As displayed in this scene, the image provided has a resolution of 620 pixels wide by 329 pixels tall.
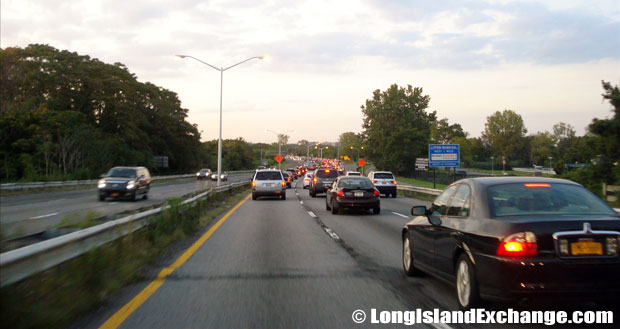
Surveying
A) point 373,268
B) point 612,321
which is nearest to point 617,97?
point 373,268

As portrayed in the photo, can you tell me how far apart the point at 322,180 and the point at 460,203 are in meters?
28.4

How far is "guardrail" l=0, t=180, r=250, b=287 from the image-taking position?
208 inches

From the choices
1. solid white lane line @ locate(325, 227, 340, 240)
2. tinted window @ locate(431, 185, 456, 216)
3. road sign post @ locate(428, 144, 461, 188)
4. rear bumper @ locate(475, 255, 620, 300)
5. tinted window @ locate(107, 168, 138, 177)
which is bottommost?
solid white lane line @ locate(325, 227, 340, 240)

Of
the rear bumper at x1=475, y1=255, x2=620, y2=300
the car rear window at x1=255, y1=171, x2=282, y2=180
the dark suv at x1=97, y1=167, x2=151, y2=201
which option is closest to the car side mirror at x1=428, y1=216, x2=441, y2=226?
the rear bumper at x1=475, y1=255, x2=620, y2=300

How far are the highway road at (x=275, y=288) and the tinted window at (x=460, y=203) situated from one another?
3.60 ft

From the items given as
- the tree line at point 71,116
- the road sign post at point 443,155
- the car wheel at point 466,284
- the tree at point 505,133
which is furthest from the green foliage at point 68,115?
the tree at point 505,133

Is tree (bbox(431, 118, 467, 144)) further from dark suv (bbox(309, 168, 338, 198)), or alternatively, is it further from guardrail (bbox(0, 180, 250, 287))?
guardrail (bbox(0, 180, 250, 287))

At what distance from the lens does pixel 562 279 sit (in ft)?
17.7

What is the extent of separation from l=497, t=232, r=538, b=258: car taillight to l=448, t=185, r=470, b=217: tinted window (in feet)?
3.37

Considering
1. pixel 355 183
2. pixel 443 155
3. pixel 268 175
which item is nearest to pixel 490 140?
pixel 443 155

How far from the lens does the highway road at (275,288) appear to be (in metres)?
6.05

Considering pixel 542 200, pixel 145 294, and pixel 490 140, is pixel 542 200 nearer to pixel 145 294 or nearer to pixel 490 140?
pixel 145 294

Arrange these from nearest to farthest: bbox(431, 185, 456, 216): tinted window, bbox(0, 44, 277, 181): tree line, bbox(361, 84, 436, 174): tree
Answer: bbox(431, 185, 456, 216): tinted window < bbox(0, 44, 277, 181): tree line < bbox(361, 84, 436, 174): tree

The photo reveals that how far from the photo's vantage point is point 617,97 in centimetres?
2391
